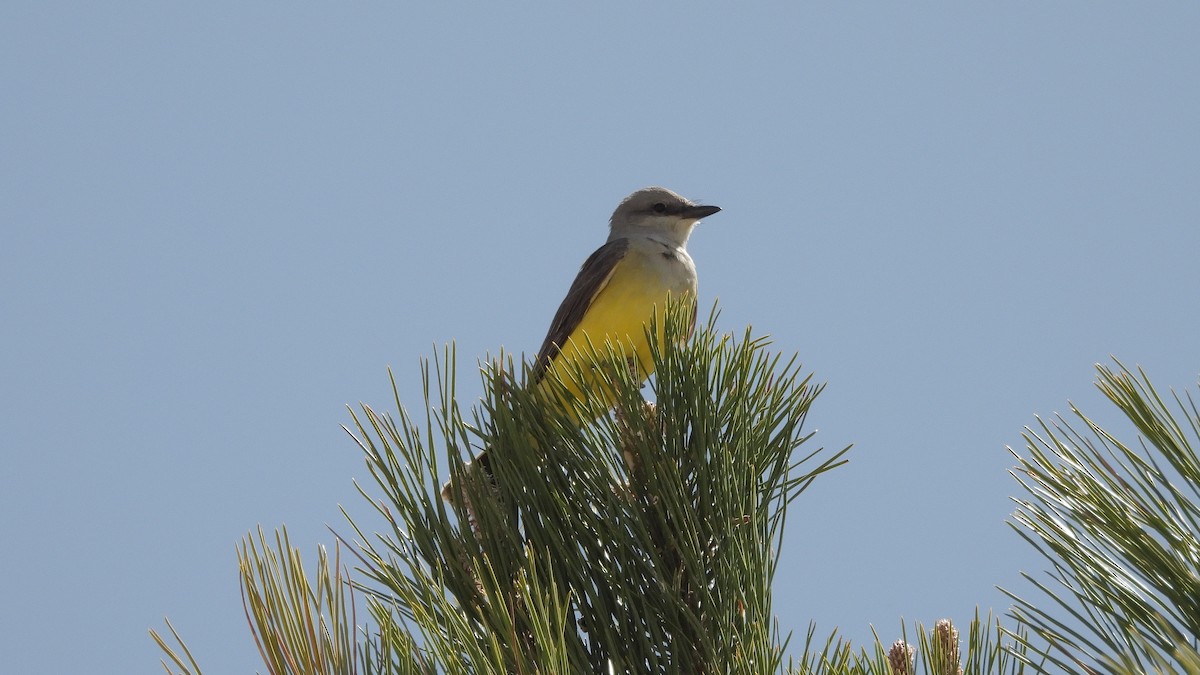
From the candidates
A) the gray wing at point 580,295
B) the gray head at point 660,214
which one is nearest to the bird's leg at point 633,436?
the gray wing at point 580,295

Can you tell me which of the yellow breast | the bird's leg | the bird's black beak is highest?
the bird's black beak

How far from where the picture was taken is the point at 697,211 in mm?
7820

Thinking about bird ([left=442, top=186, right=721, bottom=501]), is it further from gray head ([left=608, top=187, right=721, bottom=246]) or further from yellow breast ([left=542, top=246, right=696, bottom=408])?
gray head ([left=608, top=187, right=721, bottom=246])

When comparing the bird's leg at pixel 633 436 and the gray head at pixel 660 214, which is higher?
the gray head at pixel 660 214

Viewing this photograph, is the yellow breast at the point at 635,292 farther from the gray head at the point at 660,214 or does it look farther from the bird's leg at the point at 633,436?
the bird's leg at the point at 633,436

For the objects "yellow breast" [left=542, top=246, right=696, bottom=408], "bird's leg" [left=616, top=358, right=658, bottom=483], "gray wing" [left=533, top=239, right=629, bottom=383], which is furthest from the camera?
"gray wing" [left=533, top=239, right=629, bottom=383]

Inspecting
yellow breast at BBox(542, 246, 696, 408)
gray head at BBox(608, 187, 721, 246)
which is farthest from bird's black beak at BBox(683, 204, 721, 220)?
yellow breast at BBox(542, 246, 696, 408)

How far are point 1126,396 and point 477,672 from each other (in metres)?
1.19

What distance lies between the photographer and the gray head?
7.84 meters

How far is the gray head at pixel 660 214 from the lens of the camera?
7844mm

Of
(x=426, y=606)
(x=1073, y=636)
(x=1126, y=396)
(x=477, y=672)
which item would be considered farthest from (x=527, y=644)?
(x=1126, y=396)

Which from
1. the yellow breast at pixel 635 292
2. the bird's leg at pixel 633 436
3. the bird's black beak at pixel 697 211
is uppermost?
the bird's black beak at pixel 697 211

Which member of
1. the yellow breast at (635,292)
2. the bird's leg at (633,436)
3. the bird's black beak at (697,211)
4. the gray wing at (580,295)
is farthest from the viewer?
the bird's black beak at (697,211)

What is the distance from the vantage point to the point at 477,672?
1945mm
